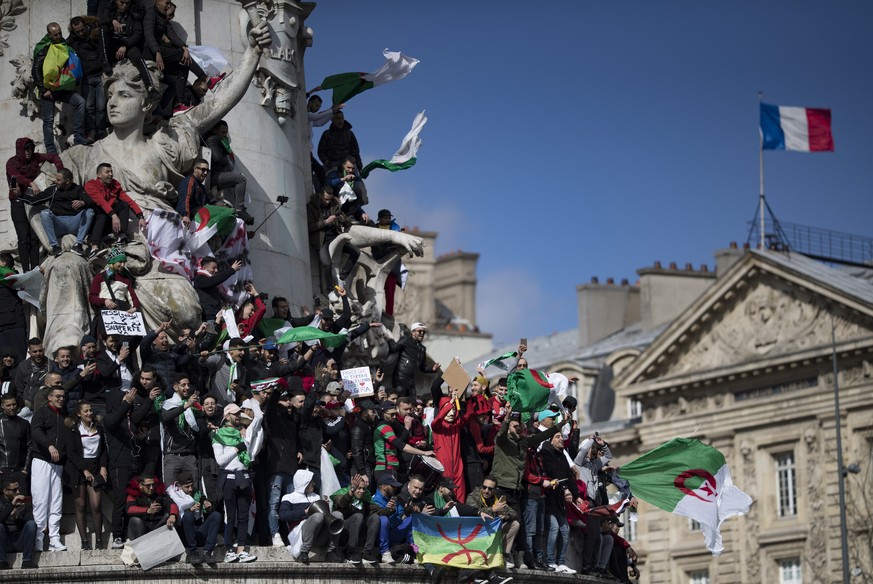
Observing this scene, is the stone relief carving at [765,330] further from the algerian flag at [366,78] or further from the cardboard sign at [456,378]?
the cardboard sign at [456,378]

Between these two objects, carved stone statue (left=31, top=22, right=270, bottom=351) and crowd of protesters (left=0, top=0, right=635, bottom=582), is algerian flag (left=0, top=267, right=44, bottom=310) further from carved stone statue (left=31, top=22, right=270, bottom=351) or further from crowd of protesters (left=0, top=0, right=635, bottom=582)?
carved stone statue (left=31, top=22, right=270, bottom=351)

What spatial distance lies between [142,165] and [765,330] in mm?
46623

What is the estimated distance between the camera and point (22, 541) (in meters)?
28.5

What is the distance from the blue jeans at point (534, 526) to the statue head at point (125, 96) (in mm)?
7456

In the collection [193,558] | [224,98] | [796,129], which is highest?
[796,129]

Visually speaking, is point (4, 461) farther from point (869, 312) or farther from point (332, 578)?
point (869, 312)

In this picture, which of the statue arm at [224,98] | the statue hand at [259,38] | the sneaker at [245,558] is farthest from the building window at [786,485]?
the sneaker at [245,558]

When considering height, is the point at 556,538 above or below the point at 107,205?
below

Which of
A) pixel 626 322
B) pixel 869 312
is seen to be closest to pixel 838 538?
pixel 869 312

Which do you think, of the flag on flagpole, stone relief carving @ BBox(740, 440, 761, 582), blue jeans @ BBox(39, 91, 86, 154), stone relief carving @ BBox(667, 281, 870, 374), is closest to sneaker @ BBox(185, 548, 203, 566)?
the flag on flagpole

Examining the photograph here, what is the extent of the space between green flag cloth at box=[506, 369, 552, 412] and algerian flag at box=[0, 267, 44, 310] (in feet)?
21.6

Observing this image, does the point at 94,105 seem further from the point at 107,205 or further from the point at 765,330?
the point at 765,330

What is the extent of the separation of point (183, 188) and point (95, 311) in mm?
2326

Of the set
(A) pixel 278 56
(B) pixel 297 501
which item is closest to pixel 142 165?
(A) pixel 278 56
